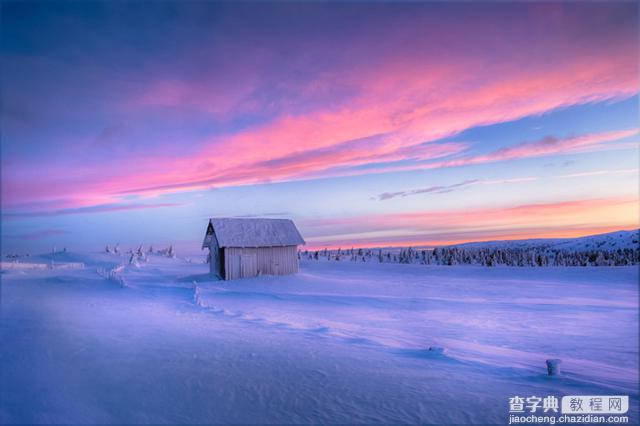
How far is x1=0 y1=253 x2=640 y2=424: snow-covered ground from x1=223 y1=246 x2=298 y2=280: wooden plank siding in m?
8.92

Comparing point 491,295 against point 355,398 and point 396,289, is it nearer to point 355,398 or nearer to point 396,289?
point 396,289

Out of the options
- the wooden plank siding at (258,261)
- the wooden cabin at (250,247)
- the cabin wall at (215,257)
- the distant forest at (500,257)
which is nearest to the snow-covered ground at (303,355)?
the wooden plank siding at (258,261)

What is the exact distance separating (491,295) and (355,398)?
17942 millimetres

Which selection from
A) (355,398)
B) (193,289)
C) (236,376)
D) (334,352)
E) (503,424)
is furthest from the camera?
(193,289)

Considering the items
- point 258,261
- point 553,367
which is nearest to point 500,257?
point 258,261

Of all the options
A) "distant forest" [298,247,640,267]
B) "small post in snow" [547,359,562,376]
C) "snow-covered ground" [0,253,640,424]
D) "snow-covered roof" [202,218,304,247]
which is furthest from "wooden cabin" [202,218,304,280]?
"small post in snow" [547,359,562,376]

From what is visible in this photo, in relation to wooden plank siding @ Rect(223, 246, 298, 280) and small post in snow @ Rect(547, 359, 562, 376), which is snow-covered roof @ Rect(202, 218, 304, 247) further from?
small post in snow @ Rect(547, 359, 562, 376)

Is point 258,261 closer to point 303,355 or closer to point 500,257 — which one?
point 303,355

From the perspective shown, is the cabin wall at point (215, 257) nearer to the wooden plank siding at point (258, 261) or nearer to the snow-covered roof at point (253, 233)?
the snow-covered roof at point (253, 233)

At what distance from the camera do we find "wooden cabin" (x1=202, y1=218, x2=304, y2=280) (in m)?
29.5

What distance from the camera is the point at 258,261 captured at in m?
30.7

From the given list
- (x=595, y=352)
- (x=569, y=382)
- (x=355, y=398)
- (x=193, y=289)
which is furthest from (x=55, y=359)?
(x=193, y=289)

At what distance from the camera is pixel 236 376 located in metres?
7.19

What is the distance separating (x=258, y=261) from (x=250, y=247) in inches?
56.1
